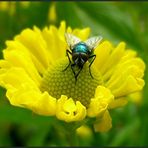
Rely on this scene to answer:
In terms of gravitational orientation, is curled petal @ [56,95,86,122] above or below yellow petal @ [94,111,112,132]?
above

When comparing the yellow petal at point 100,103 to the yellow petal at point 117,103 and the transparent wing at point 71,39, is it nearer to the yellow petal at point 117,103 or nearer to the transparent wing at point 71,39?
the yellow petal at point 117,103

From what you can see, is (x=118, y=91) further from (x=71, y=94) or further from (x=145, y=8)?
(x=145, y=8)

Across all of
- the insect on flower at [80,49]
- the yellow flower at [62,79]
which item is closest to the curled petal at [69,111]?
the yellow flower at [62,79]

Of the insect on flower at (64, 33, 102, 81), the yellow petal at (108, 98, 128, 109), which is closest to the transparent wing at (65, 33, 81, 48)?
the insect on flower at (64, 33, 102, 81)

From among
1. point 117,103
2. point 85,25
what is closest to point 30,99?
point 117,103

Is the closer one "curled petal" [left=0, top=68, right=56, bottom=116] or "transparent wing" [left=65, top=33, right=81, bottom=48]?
"curled petal" [left=0, top=68, right=56, bottom=116]

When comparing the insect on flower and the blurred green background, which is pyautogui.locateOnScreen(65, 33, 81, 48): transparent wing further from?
the blurred green background

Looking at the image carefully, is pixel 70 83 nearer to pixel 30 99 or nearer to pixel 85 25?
pixel 30 99
